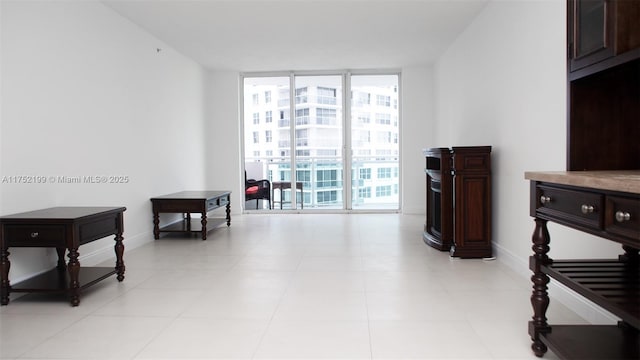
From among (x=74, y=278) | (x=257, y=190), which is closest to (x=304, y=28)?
(x=257, y=190)

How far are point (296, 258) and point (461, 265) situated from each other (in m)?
1.60

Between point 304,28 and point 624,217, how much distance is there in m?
4.32

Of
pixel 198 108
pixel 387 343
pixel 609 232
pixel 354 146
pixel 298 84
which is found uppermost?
pixel 298 84

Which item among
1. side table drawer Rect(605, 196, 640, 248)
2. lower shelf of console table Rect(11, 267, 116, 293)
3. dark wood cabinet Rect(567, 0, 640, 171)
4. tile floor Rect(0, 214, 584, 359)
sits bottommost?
tile floor Rect(0, 214, 584, 359)

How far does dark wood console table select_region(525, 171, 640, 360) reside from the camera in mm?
1363

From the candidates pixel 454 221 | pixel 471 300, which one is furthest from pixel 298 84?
pixel 471 300

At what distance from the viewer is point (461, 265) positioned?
371cm

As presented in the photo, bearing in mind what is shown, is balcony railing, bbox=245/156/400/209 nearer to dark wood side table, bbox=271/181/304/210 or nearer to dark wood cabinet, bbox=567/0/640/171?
dark wood side table, bbox=271/181/304/210

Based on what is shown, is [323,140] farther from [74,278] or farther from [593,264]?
[593,264]

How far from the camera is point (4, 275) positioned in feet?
8.87

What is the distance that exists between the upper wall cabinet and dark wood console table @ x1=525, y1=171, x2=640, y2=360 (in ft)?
1.77

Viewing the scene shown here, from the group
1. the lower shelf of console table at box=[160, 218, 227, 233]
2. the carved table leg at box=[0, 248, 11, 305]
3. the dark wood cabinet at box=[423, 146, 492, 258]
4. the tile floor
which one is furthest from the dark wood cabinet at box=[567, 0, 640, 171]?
the lower shelf of console table at box=[160, 218, 227, 233]

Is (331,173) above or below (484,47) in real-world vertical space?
below

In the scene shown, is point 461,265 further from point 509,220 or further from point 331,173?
point 331,173
